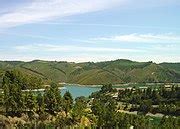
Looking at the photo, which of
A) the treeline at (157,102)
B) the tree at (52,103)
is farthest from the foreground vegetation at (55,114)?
the treeline at (157,102)

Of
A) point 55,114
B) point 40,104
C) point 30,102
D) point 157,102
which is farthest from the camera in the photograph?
point 157,102

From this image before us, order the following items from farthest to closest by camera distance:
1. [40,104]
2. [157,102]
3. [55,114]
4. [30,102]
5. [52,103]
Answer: [157,102], [52,103], [55,114], [40,104], [30,102]

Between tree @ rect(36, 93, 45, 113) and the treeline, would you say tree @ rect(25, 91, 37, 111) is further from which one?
the treeline

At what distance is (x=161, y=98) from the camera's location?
188125mm

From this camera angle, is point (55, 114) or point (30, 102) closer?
point (30, 102)

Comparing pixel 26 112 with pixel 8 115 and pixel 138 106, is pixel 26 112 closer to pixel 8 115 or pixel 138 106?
pixel 8 115

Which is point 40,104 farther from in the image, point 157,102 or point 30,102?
point 157,102

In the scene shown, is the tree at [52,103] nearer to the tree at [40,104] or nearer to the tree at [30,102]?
the tree at [40,104]

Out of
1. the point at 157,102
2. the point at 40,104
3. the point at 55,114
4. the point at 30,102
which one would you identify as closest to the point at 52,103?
the point at 55,114

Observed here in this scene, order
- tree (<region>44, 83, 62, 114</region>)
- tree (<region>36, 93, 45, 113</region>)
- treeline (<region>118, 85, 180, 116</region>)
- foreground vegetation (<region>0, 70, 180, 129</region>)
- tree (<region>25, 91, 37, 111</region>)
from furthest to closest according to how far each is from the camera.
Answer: treeline (<region>118, 85, 180, 116</region>) → tree (<region>44, 83, 62, 114</region>) → tree (<region>36, 93, 45, 113</region>) → tree (<region>25, 91, 37, 111</region>) → foreground vegetation (<region>0, 70, 180, 129</region>)

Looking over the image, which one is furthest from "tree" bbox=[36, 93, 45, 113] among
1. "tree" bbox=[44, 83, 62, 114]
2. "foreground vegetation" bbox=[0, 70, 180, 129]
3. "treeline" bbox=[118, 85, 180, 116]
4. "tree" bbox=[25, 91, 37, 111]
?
"treeline" bbox=[118, 85, 180, 116]

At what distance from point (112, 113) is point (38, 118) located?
2486 cm

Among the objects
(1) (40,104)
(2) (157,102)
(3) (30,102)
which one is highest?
(3) (30,102)

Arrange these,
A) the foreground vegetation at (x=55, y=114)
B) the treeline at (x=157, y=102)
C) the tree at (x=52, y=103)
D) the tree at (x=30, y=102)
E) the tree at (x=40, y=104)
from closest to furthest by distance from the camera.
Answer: the foreground vegetation at (x=55, y=114) < the tree at (x=30, y=102) < the tree at (x=40, y=104) < the tree at (x=52, y=103) < the treeline at (x=157, y=102)
